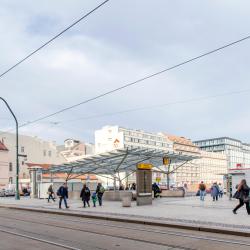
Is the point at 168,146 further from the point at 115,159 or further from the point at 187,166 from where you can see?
the point at 115,159

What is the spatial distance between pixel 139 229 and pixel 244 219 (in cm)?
452

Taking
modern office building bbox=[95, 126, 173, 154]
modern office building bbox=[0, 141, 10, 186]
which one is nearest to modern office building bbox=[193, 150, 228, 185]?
modern office building bbox=[95, 126, 173, 154]

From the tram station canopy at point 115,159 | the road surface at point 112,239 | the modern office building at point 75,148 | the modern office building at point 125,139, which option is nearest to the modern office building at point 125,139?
the modern office building at point 125,139

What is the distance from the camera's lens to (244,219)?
56.1 ft

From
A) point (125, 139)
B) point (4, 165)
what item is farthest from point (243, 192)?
point (125, 139)

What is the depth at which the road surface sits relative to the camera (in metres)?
11.3

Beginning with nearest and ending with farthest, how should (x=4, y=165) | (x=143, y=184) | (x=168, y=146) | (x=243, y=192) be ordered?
(x=243, y=192) → (x=143, y=184) → (x=4, y=165) → (x=168, y=146)

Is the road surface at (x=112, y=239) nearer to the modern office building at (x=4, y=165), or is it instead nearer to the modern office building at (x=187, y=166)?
the modern office building at (x=4, y=165)

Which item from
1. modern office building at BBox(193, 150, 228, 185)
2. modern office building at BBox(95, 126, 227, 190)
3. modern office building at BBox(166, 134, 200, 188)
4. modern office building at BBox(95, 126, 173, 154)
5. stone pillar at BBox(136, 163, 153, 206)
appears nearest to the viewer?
stone pillar at BBox(136, 163, 153, 206)

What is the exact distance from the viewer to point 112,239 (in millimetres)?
12703

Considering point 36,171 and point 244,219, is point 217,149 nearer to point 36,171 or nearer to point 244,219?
point 36,171

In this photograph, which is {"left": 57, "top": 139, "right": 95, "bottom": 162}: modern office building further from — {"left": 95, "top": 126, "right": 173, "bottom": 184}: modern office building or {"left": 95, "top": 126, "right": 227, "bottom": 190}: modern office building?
{"left": 95, "top": 126, "right": 227, "bottom": 190}: modern office building

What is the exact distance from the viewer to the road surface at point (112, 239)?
11.3 meters

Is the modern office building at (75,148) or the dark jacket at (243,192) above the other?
the modern office building at (75,148)
